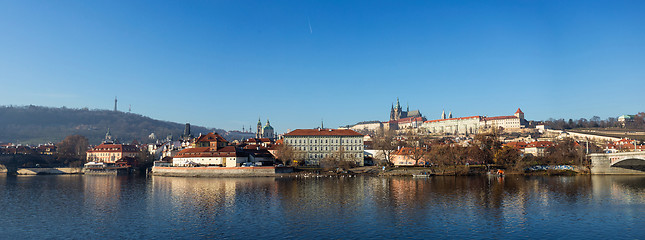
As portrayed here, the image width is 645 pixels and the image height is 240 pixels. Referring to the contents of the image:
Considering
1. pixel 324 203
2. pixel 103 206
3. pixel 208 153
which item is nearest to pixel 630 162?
pixel 324 203

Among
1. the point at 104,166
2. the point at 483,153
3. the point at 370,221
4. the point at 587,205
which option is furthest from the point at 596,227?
the point at 104,166

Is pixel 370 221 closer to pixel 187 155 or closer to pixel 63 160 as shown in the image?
pixel 187 155

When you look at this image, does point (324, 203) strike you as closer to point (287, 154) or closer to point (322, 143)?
point (287, 154)

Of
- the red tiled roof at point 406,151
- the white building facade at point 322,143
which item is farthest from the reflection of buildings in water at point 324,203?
the white building facade at point 322,143

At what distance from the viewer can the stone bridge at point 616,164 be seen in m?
75.1

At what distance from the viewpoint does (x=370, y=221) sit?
3152 cm

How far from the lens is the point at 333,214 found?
3450 cm

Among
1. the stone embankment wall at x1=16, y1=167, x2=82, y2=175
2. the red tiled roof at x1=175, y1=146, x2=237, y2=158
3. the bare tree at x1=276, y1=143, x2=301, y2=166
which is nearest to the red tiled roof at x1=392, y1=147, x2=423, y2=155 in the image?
the bare tree at x1=276, y1=143, x2=301, y2=166

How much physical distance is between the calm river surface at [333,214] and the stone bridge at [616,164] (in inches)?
1160

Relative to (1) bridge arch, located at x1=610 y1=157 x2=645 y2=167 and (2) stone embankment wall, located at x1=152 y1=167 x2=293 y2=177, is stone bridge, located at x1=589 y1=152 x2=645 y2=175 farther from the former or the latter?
(2) stone embankment wall, located at x1=152 y1=167 x2=293 y2=177

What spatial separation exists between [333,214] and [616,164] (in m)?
65.6

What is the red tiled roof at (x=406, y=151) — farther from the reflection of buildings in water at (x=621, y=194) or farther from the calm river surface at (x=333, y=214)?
the calm river surface at (x=333, y=214)

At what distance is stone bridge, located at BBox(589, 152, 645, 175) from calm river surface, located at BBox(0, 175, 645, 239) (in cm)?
2948

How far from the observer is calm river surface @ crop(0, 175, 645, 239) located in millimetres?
27766
